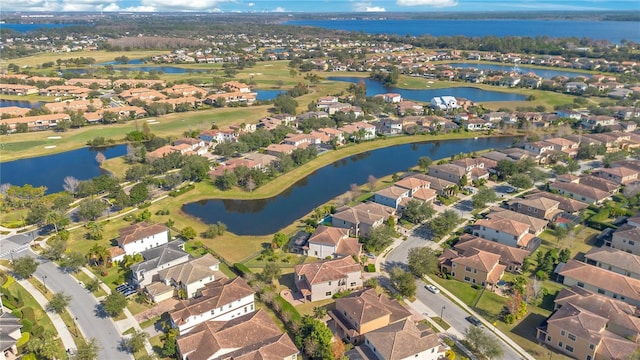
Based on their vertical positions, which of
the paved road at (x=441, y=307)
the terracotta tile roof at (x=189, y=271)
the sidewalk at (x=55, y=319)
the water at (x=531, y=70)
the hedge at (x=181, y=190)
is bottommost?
the paved road at (x=441, y=307)

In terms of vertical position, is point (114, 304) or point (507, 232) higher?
point (507, 232)

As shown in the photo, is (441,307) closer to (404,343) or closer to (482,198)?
(404,343)

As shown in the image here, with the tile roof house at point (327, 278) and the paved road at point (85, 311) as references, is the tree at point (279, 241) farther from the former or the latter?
the paved road at point (85, 311)

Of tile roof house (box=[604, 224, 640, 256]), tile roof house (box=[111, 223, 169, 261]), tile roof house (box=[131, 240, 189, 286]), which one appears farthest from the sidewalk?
tile roof house (box=[604, 224, 640, 256])

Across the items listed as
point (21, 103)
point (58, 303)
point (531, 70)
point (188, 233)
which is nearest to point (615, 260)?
point (188, 233)

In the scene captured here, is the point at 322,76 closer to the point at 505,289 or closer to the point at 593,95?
the point at 593,95

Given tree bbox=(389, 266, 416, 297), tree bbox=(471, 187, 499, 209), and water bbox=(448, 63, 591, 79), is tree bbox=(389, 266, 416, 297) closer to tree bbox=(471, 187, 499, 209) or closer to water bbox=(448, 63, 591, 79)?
tree bbox=(471, 187, 499, 209)

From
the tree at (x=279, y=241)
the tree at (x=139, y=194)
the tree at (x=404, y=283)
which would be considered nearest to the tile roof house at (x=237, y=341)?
the tree at (x=404, y=283)
